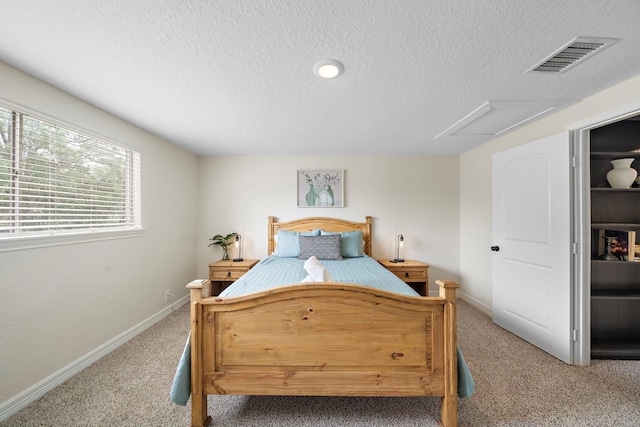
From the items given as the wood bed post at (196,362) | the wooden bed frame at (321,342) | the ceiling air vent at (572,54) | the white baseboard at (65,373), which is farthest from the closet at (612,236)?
the white baseboard at (65,373)

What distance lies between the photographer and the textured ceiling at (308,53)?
1.07 m

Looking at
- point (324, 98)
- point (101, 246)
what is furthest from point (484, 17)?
point (101, 246)

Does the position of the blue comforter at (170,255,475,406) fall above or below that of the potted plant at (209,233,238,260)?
below

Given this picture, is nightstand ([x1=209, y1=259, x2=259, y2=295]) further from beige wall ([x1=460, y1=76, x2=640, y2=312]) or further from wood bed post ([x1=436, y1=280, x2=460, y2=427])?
beige wall ([x1=460, y1=76, x2=640, y2=312])

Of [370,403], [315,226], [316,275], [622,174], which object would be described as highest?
[622,174]

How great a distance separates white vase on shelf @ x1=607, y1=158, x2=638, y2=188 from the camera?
2051 mm

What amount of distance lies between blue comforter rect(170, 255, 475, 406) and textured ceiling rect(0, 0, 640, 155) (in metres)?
1.50

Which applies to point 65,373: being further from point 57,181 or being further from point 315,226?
point 315,226

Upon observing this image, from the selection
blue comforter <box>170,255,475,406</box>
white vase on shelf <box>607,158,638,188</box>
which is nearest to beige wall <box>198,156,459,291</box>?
blue comforter <box>170,255,475,406</box>

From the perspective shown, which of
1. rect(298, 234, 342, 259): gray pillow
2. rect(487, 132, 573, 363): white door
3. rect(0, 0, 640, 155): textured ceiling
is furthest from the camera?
rect(298, 234, 342, 259): gray pillow

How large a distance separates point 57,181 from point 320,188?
8.81 ft

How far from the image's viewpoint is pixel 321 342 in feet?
4.51

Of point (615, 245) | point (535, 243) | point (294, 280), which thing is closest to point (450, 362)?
point (294, 280)

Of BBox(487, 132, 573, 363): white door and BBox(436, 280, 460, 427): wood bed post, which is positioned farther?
BBox(487, 132, 573, 363): white door
